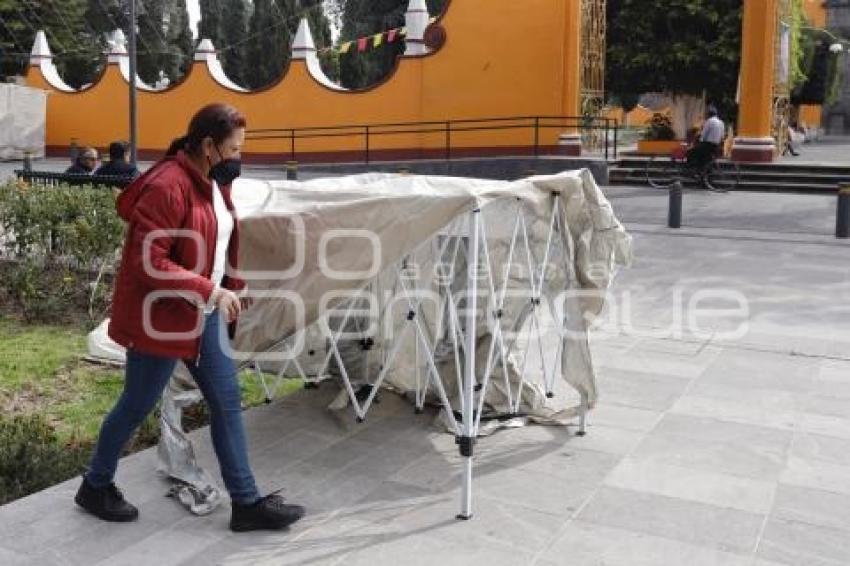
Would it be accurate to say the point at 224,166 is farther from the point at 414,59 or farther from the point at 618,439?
the point at 414,59

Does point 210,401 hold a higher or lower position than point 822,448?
higher

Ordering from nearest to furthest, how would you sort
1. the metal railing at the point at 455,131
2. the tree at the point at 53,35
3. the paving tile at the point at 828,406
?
the paving tile at the point at 828,406 < the metal railing at the point at 455,131 < the tree at the point at 53,35

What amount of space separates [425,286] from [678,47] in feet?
72.5

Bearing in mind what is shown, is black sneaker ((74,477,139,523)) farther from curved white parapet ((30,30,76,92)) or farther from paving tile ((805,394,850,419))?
curved white parapet ((30,30,76,92))

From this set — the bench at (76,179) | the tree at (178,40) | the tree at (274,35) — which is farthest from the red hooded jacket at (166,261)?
the tree at (178,40)

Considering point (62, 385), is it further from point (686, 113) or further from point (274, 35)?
point (274, 35)

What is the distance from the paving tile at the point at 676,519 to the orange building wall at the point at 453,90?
17183 mm

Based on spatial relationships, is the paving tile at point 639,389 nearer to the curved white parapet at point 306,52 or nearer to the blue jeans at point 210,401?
the blue jeans at point 210,401

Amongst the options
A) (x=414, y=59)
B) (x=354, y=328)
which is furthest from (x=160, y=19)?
(x=354, y=328)

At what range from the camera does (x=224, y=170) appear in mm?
3695

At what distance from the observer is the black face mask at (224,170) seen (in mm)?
3693

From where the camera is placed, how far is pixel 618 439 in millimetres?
5102

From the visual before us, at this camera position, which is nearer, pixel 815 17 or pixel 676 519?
pixel 676 519

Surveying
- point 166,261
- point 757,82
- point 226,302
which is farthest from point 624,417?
point 757,82
